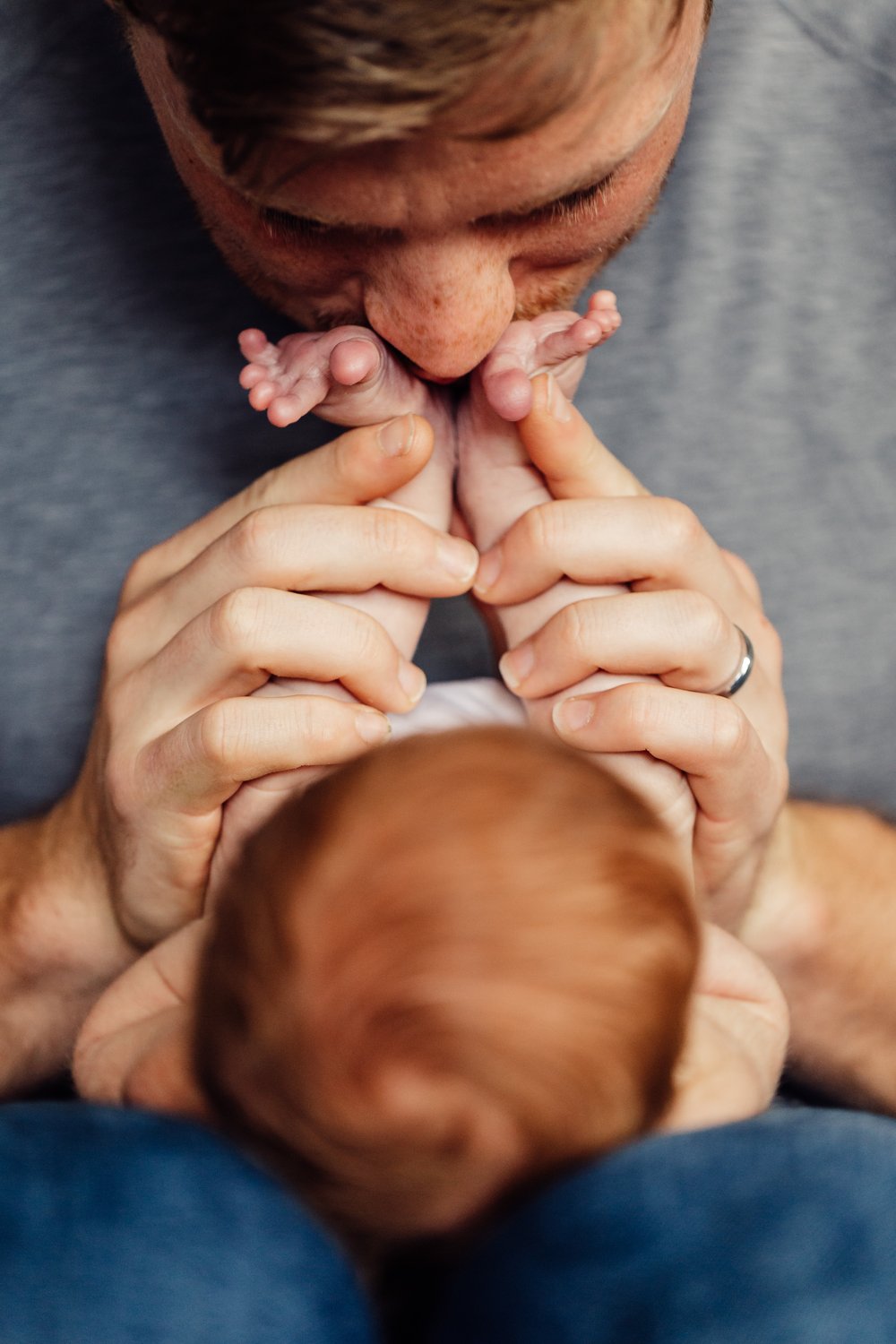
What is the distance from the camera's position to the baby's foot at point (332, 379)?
0.96 m

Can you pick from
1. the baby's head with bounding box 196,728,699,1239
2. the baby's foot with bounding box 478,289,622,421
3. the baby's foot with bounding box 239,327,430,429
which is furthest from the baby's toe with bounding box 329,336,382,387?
the baby's head with bounding box 196,728,699,1239

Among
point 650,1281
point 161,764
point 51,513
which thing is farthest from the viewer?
point 51,513

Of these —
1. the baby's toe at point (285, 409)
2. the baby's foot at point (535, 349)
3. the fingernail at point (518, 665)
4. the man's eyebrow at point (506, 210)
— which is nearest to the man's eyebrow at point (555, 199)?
the man's eyebrow at point (506, 210)

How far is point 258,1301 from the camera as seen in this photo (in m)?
0.63

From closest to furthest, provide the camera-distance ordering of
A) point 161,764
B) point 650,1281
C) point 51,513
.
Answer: point 650,1281 → point 161,764 → point 51,513

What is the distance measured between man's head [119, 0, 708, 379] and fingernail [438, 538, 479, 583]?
0.49ft

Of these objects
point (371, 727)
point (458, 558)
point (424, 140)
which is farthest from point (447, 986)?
point (424, 140)

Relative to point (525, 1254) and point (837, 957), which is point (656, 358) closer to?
point (837, 957)

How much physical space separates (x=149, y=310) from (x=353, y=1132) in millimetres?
929

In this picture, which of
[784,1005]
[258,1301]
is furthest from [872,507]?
[258,1301]

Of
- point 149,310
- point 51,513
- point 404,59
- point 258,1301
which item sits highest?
point 404,59

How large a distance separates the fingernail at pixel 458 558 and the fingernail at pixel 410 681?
90 millimetres

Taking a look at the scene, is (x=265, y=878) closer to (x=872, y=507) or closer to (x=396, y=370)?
(x=396, y=370)

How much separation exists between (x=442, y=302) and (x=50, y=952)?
2.52 ft
